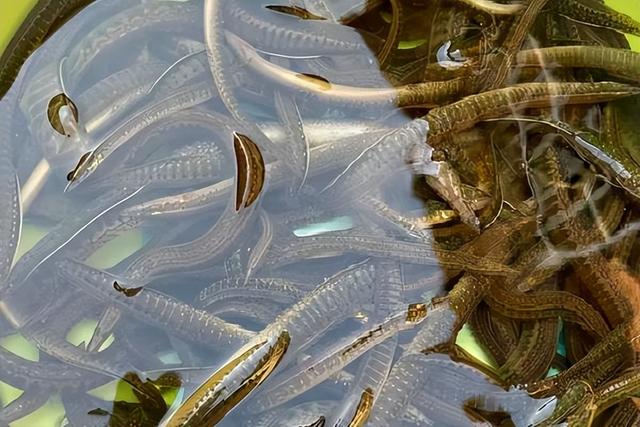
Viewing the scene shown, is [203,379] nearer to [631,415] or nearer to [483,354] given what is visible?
[483,354]

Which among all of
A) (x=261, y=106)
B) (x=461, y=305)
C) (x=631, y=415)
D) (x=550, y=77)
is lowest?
(x=631, y=415)

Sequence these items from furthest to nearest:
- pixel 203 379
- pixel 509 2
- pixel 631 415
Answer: pixel 509 2 < pixel 631 415 < pixel 203 379

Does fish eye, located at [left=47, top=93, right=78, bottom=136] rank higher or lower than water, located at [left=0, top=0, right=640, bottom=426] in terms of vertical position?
higher

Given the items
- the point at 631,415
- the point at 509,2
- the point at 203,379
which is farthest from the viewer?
the point at 509,2

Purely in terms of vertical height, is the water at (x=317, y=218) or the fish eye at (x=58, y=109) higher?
the fish eye at (x=58, y=109)

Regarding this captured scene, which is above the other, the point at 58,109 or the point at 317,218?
the point at 58,109

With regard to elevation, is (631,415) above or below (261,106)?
below

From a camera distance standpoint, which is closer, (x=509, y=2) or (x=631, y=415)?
(x=631, y=415)

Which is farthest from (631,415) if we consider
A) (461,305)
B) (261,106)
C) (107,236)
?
(107,236)
